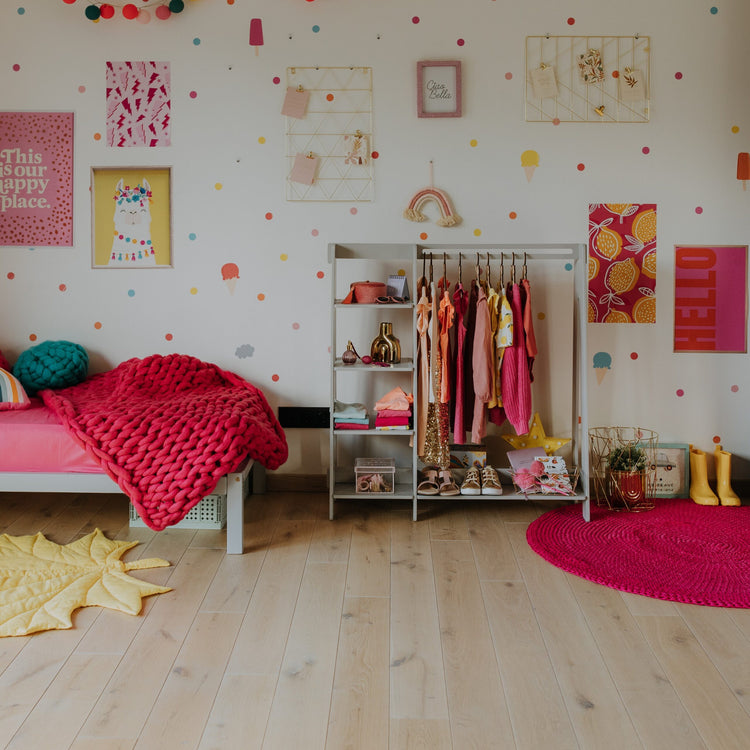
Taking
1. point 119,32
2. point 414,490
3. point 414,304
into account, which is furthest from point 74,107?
point 414,490

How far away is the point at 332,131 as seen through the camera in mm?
3602

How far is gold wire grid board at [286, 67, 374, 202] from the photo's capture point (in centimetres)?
357

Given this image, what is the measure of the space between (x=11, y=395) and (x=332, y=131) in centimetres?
186

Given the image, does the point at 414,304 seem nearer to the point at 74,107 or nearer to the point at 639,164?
the point at 639,164

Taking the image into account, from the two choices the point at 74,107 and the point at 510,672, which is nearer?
the point at 510,672

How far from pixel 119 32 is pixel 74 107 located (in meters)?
0.41

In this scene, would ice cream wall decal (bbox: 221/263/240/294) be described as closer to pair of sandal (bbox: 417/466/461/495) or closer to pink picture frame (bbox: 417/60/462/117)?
pink picture frame (bbox: 417/60/462/117)

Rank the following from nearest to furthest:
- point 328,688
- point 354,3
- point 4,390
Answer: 1. point 328,688
2. point 4,390
3. point 354,3

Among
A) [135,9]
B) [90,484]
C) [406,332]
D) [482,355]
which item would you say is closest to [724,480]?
[482,355]

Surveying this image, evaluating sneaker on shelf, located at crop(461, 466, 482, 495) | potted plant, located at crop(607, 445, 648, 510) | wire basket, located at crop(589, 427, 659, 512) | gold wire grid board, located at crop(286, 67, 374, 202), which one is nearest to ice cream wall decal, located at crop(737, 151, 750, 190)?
wire basket, located at crop(589, 427, 659, 512)

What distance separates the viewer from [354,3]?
11.6ft

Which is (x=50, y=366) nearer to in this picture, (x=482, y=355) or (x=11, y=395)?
(x=11, y=395)

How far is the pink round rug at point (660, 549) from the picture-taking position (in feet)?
8.34

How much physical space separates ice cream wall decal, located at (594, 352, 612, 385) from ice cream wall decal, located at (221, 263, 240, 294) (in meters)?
1.78
